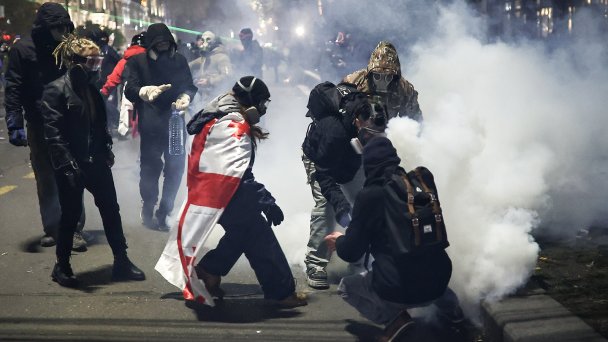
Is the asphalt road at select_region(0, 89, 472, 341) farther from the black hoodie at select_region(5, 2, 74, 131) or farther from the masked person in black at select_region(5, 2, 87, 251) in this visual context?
the black hoodie at select_region(5, 2, 74, 131)

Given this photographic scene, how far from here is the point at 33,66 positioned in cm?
692

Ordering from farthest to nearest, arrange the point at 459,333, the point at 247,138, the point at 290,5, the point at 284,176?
1. the point at 290,5
2. the point at 284,176
3. the point at 247,138
4. the point at 459,333

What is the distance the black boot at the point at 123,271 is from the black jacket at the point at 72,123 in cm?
76

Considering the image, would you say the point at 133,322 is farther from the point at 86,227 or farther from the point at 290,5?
the point at 290,5

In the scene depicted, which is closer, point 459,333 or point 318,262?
point 459,333

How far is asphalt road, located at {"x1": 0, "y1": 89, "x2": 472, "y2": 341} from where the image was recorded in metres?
5.11

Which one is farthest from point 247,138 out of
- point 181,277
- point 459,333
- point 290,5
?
point 290,5

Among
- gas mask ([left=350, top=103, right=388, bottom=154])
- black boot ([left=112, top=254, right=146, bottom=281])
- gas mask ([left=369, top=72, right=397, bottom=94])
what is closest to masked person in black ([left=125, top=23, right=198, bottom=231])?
black boot ([left=112, top=254, right=146, bottom=281])

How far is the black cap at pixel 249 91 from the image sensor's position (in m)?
5.50

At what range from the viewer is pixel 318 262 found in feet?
20.3

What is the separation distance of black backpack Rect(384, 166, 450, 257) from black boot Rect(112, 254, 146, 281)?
241 centimetres

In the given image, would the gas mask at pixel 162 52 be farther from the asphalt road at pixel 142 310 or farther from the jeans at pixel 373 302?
the jeans at pixel 373 302

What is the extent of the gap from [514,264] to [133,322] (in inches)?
94.3

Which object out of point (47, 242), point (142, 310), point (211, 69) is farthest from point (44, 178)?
point (211, 69)
